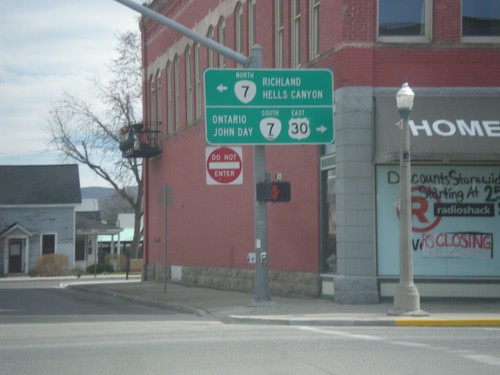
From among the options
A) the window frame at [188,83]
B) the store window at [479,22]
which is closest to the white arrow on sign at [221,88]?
the store window at [479,22]

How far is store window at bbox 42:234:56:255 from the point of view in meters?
62.0

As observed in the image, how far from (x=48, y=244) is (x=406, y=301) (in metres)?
46.7

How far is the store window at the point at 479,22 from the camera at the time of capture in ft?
71.3

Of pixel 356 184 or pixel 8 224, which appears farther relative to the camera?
pixel 8 224

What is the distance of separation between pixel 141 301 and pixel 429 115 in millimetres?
9599

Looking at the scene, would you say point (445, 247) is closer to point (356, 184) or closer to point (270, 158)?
point (356, 184)

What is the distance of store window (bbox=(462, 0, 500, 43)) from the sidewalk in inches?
231

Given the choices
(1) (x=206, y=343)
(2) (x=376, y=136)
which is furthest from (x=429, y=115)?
(1) (x=206, y=343)

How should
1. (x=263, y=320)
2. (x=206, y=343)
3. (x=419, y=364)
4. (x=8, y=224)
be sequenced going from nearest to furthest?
(x=419, y=364) → (x=206, y=343) → (x=263, y=320) → (x=8, y=224)

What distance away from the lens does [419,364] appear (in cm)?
1154

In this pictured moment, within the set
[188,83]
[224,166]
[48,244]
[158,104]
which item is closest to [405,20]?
[224,166]

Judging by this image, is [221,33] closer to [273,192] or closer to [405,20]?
[405,20]

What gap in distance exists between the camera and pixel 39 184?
63938 millimetres

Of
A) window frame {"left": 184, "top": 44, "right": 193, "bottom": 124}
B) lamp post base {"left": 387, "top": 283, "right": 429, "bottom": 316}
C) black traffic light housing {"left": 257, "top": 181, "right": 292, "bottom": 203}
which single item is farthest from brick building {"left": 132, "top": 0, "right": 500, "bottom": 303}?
window frame {"left": 184, "top": 44, "right": 193, "bottom": 124}
